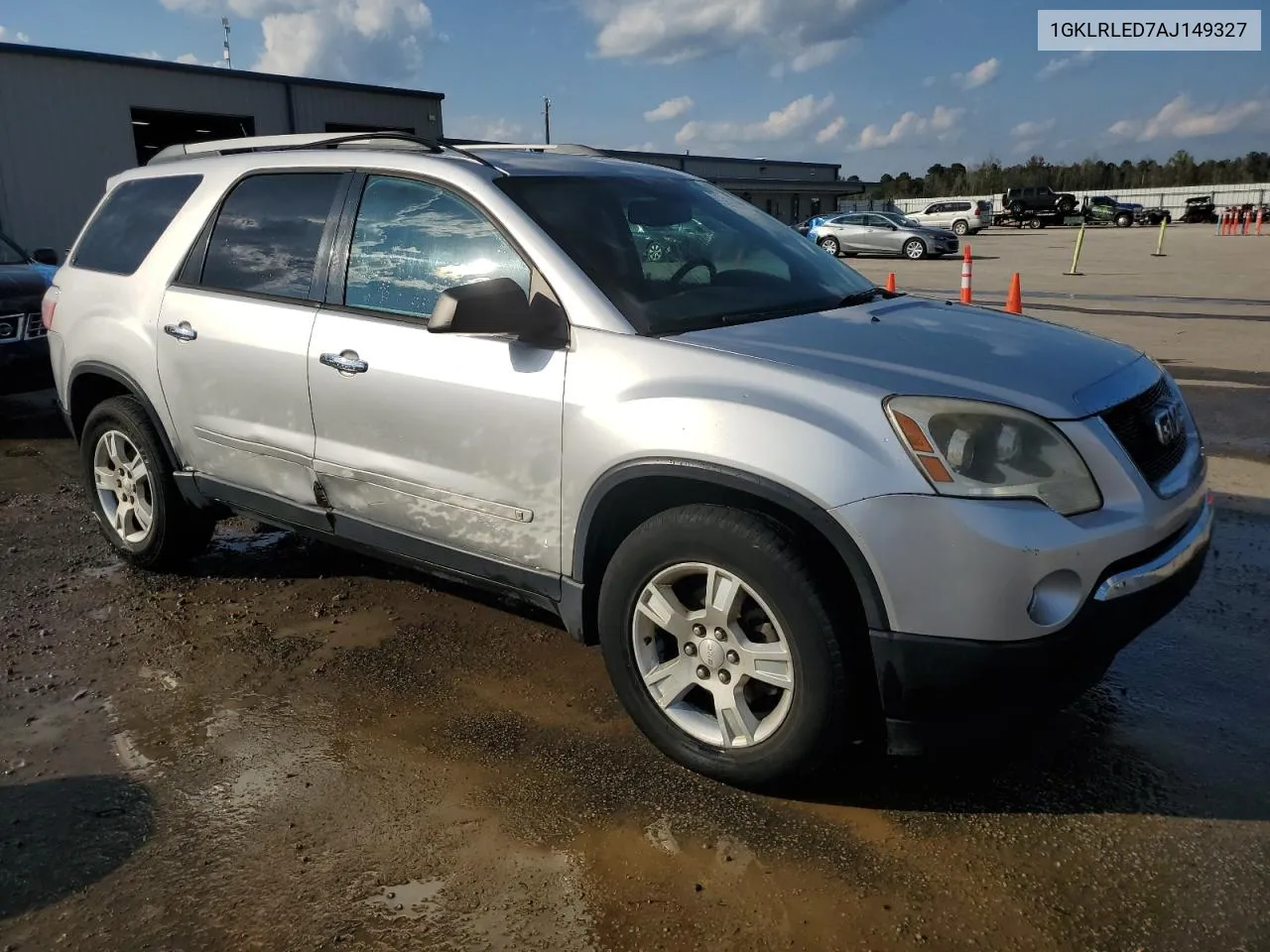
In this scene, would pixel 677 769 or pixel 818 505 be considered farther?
pixel 677 769

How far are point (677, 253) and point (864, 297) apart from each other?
2.47ft

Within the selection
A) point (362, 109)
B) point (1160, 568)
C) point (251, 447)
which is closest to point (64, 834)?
point (251, 447)

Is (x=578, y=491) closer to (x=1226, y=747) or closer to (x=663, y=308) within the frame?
(x=663, y=308)

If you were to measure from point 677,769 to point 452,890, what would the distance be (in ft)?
2.68

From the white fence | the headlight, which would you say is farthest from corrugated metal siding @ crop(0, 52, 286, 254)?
the white fence

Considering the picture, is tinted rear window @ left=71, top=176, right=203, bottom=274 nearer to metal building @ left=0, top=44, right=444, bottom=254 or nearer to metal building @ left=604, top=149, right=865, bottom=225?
metal building @ left=0, top=44, right=444, bottom=254

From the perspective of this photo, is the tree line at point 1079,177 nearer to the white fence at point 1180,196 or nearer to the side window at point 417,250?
the white fence at point 1180,196

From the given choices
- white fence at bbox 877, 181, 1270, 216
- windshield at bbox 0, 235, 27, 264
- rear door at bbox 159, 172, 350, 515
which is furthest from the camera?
white fence at bbox 877, 181, 1270, 216

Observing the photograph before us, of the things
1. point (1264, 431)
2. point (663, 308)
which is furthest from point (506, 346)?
point (1264, 431)

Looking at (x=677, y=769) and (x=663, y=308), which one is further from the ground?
(x=663, y=308)

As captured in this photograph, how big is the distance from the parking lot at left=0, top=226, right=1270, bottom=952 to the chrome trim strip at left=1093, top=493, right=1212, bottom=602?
65 cm

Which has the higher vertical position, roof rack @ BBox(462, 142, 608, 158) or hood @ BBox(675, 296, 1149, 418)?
roof rack @ BBox(462, 142, 608, 158)

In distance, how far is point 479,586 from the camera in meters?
3.43

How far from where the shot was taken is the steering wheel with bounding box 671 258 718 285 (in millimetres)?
3363
